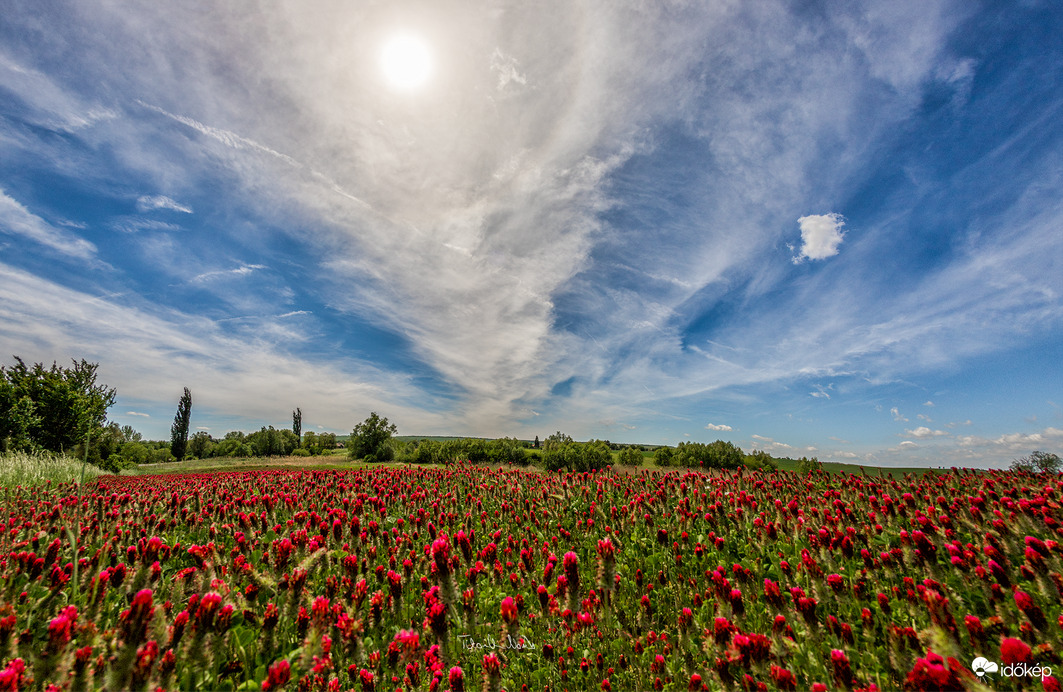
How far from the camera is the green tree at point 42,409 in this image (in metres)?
36.7

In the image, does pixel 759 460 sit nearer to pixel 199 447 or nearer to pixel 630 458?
pixel 630 458

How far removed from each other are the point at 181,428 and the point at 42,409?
234 ft

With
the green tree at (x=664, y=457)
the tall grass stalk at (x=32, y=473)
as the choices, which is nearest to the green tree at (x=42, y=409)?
the tall grass stalk at (x=32, y=473)

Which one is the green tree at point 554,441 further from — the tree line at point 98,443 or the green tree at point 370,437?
the green tree at point 370,437

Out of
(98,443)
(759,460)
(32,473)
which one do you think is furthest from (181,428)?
(759,460)

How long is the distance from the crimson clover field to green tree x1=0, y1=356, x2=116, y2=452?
155 ft

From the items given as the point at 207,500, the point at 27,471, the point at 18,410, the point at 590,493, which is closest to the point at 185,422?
the point at 18,410

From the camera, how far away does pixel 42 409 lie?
40.1 m

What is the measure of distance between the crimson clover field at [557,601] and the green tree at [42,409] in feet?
155

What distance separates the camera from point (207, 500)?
1075 centimetres

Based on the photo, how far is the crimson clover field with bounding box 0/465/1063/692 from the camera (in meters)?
3.36

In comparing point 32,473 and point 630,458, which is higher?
point 32,473

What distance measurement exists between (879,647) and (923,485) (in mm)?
8294

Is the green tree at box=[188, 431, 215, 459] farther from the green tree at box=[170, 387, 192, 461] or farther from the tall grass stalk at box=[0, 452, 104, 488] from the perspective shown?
the tall grass stalk at box=[0, 452, 104, 488]
